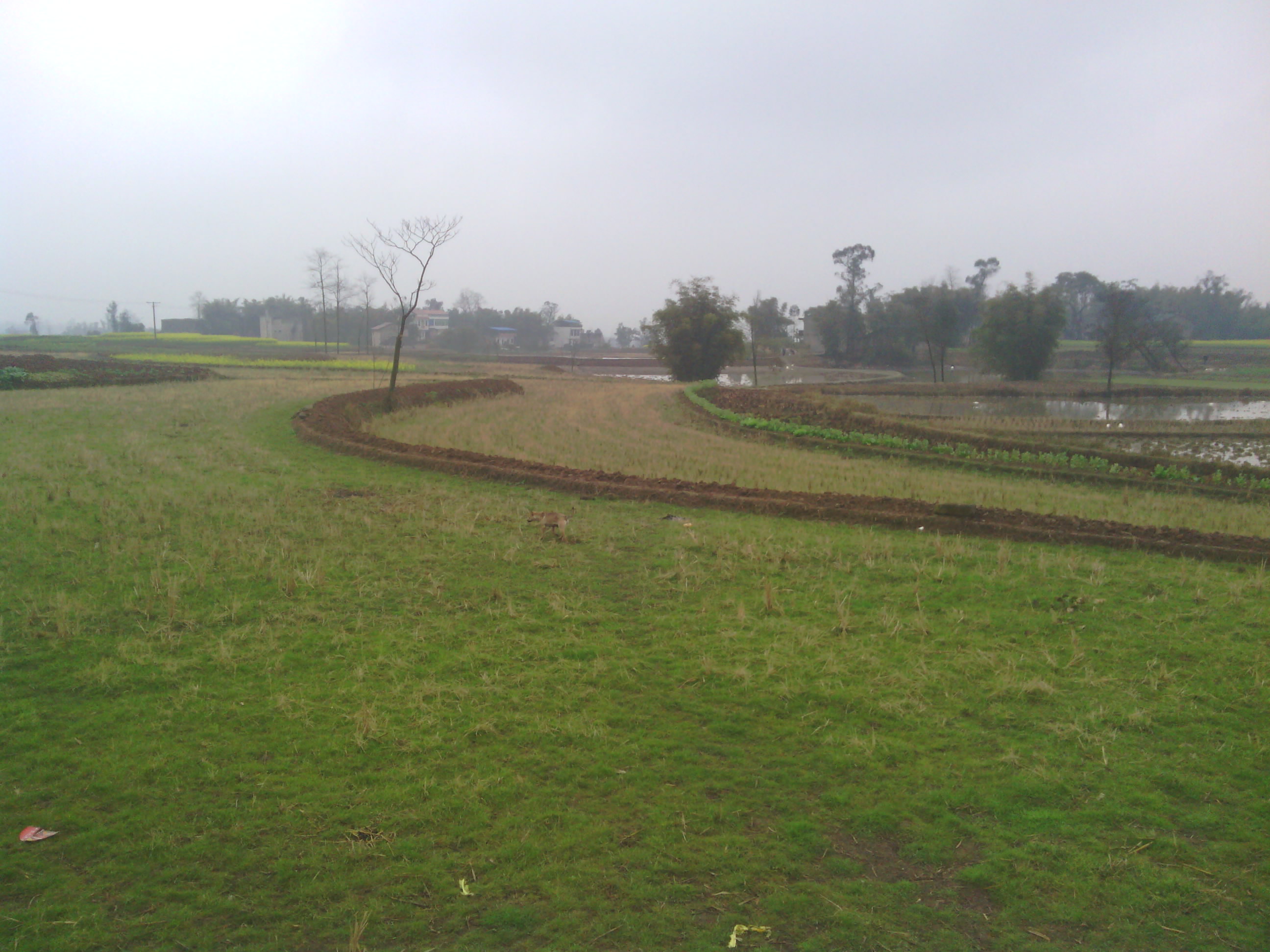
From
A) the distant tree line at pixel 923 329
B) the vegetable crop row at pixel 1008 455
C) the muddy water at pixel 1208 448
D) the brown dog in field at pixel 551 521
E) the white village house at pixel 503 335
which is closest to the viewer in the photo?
the brown dog in field at pixel 551 521

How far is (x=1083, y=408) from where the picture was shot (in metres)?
38.0

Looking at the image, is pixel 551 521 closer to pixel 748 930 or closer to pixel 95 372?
pixel 748 930

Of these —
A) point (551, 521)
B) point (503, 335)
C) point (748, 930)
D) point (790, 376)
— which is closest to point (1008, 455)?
point (551, 521)

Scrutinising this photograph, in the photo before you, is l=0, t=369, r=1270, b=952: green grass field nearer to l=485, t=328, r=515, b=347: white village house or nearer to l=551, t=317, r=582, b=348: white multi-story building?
l=485, t=328, r=515, b=347: white village house

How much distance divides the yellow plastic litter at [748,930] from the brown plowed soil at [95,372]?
106ft

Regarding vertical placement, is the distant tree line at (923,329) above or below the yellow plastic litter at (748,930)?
above

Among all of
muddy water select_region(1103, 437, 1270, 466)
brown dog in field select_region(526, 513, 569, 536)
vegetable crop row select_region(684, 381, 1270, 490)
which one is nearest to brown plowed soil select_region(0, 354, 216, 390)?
Result: vegetable crop row select_region(684, 381, 1270, 490)

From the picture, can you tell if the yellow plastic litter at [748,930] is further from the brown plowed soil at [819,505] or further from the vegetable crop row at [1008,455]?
the vegetable crop row at [1008,455]

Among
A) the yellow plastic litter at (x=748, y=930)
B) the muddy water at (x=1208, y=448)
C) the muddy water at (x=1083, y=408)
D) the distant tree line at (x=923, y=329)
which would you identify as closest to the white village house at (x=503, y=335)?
the distant tree line at (x=923, y=329)

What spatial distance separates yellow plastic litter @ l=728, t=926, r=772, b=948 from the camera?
12.4 feet

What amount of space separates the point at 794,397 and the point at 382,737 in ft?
85.3

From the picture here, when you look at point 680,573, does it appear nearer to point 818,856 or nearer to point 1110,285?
point 818,856

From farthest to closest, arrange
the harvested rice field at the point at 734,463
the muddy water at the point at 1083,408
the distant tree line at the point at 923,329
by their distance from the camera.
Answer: the distant tree line at the point at 923,329
the muddy water at the point at 1083,408
the harvested rice field at the point at 734,463

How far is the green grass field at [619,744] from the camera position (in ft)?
13.0
